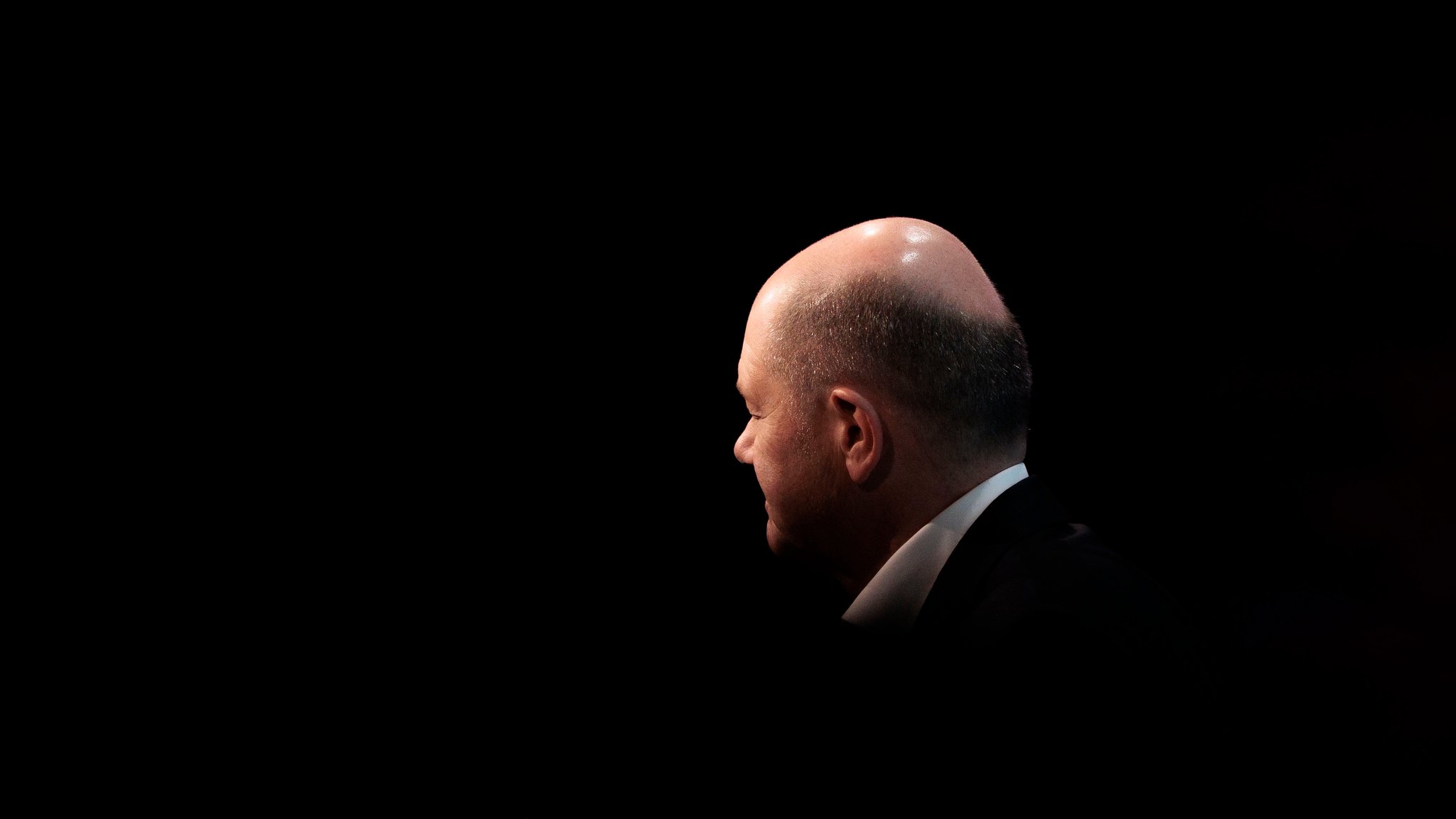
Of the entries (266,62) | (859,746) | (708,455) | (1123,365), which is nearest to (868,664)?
(859,746)

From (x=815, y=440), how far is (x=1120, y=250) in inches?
38.9

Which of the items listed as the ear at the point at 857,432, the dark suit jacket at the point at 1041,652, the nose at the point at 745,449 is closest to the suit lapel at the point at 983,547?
the dark suit jacket at the point at 1041,652

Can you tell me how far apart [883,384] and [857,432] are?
7 centimetres

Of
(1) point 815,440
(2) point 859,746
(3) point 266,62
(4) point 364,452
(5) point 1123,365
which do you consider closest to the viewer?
(2) point 859,746

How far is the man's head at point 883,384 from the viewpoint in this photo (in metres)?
1.19

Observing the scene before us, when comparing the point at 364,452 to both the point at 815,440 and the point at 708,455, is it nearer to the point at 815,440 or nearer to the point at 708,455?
the point at 708,455

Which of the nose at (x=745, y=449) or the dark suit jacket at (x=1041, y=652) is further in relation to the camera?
the nose at (x=745, y=449)

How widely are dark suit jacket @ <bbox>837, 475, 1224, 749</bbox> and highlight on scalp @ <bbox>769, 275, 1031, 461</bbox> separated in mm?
109

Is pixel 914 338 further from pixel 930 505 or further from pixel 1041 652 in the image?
pixel 1041 652

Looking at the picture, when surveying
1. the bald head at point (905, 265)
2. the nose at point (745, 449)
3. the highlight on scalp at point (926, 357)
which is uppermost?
the bald head at point (905, 265)

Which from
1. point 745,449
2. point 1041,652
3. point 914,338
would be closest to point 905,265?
point 914,338

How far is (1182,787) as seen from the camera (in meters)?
0.99

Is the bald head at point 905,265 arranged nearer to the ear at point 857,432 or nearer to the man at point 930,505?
the man at point 930,505

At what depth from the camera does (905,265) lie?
1.22m
